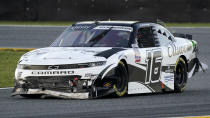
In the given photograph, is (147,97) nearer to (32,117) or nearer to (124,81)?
(124,81)

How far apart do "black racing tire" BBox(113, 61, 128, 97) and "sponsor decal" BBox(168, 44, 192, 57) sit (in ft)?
5.76

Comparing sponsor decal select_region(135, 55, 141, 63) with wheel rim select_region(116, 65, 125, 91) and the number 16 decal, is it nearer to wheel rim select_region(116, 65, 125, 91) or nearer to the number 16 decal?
the number 16 decal

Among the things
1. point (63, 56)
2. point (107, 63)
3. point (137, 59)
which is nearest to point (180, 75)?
point (137, 59)

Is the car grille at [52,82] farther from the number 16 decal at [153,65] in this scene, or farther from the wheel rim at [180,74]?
the wheel rim at [180,74]

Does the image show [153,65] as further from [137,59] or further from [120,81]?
[120,81]

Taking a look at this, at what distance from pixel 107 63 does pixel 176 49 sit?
264 centimetres

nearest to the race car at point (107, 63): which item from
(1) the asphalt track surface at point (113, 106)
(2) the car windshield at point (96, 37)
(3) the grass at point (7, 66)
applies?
(2) the car windshield at point (96, 37)

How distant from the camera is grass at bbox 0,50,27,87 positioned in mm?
14867

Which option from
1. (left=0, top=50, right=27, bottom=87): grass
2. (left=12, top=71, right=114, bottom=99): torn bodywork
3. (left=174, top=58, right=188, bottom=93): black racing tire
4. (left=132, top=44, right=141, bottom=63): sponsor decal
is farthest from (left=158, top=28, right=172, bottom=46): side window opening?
(left=0, top=50, right=27, bottom=87): grass

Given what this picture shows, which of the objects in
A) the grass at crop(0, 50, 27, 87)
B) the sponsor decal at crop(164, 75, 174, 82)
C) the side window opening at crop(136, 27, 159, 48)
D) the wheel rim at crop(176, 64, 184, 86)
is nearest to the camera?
the side window opening at crop(136, 27, 159, 48)

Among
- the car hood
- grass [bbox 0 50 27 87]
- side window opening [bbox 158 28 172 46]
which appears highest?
side window opening [bbox 158 28 172 46]

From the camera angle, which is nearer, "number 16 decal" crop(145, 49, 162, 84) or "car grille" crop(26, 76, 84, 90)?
"car grille" crop(26, 76, 84, 90)

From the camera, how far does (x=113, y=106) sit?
990 centimetres

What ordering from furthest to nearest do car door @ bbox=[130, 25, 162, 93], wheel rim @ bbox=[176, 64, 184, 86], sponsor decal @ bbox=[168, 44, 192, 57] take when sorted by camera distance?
wheel rim @ bbox=[176, 64, 184, 86], sponsor decal @ bbox=[168, 44, 192, 57], car door @ bbox=[130, 25, 162, 93]
